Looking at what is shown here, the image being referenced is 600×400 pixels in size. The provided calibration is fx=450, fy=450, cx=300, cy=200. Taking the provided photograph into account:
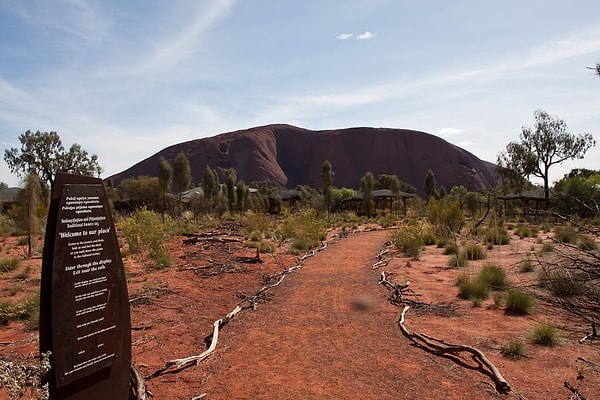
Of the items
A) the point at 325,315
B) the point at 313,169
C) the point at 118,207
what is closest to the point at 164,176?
the point at 118,207

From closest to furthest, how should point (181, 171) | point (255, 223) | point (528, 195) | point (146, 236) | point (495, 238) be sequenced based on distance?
1. point (146, 236)
2. point (495, 238)
3. point (255, 223)
4. point (181, 171)
5. point (528, 195)

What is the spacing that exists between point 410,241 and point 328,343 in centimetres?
1142

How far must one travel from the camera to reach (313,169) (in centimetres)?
14988

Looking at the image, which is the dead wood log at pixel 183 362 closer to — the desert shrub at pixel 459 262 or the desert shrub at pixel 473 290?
the desert shrub at pixel 473 290

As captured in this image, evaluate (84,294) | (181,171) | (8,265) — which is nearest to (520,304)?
(84,294)

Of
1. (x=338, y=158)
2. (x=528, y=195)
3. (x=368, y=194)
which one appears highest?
(x=338, y=158)

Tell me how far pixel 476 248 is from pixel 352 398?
11.8 m

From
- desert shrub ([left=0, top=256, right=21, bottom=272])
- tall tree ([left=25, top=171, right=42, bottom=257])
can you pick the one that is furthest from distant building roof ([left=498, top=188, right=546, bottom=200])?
desert shrub ([left=0, top=256, right=21, bottom=272])

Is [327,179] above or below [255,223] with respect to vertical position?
above

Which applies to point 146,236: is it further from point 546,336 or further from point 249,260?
point 546,336

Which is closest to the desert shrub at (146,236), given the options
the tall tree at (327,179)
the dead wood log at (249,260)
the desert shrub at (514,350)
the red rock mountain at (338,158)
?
the dead wood log at (249,260)

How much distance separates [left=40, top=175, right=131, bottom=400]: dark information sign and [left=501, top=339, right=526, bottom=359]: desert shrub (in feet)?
15.4

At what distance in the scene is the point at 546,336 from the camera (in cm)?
631

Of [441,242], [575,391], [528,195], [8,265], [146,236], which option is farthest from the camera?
[528,195]
